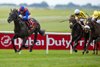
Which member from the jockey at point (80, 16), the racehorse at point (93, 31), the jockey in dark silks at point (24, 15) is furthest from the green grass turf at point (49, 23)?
the jockey in dark silks at point (24, 15)

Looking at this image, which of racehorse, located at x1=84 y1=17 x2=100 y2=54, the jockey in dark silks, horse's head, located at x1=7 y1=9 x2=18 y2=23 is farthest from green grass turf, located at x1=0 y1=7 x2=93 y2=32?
horse's head, located at x1=7 y1=9 x2=18 y2=23

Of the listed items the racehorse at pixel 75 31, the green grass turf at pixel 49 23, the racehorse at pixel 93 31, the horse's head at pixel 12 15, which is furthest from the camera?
the green grass turf at pixel 49 23

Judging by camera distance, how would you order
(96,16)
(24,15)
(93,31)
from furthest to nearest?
(96,16) → (93,31) → (24,15)

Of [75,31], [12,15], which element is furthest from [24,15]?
[75,31]

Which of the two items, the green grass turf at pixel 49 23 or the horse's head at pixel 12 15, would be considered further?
the green grass turf at pixel 49 23

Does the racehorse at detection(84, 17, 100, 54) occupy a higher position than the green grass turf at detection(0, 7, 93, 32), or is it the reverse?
the racehorse at detection(84, 17, 100, 54)

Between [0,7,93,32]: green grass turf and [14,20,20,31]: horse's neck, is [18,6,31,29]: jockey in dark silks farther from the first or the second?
[0,7,93,32]: green grass turf

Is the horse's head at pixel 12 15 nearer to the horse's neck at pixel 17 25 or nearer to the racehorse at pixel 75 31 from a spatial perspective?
the horse's neck at pixel 17 25

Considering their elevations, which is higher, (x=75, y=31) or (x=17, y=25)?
(x=17, y=25)

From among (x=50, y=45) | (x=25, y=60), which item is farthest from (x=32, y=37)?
(x=25, y=60)

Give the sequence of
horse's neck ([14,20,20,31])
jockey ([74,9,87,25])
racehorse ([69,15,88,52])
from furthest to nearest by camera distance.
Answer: jockey ([74,9,87,25]), racehorse ([69,15,88,52]), horse's neck ([14,20,20,31])

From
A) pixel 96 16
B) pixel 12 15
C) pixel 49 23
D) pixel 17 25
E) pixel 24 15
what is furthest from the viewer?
pixel 49 23

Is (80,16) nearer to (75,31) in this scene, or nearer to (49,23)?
(75,31)

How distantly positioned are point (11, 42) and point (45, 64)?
266 inches
